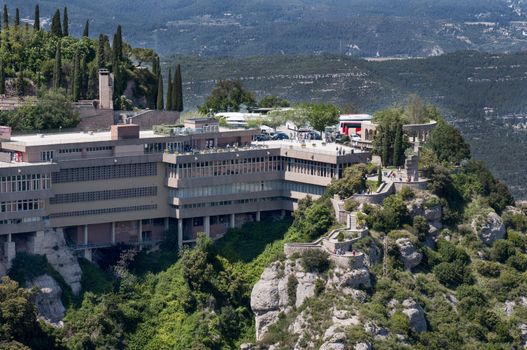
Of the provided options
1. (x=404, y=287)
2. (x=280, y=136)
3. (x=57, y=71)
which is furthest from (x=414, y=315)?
(x=57, y=71)

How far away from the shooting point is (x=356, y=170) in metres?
109

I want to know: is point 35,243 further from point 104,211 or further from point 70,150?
Result: point 70,150

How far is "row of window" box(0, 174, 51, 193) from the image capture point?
332ft

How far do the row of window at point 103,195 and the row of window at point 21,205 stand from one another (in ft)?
4.85

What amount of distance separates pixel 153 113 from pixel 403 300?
87.7 feet

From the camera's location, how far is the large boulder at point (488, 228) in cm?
11056

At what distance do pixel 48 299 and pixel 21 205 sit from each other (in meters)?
5.61

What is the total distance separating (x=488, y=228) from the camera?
Answer: 364 ft

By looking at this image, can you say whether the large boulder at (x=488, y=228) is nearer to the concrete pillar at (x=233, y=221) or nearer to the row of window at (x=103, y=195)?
the concrete pillar at (x=233, y=221)

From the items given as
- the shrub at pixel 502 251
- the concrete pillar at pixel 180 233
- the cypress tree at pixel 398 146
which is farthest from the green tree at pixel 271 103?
the shrub at pixel 502 251

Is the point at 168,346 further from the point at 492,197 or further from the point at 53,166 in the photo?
the point at 492,197

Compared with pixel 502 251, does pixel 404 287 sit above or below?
below

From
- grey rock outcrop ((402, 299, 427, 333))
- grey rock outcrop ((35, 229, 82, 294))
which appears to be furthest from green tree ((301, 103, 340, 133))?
grey rock outcrop ((35, 229, 82, 294))

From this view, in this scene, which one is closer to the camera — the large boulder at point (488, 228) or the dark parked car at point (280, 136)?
the large boulder at point (488, 228)
